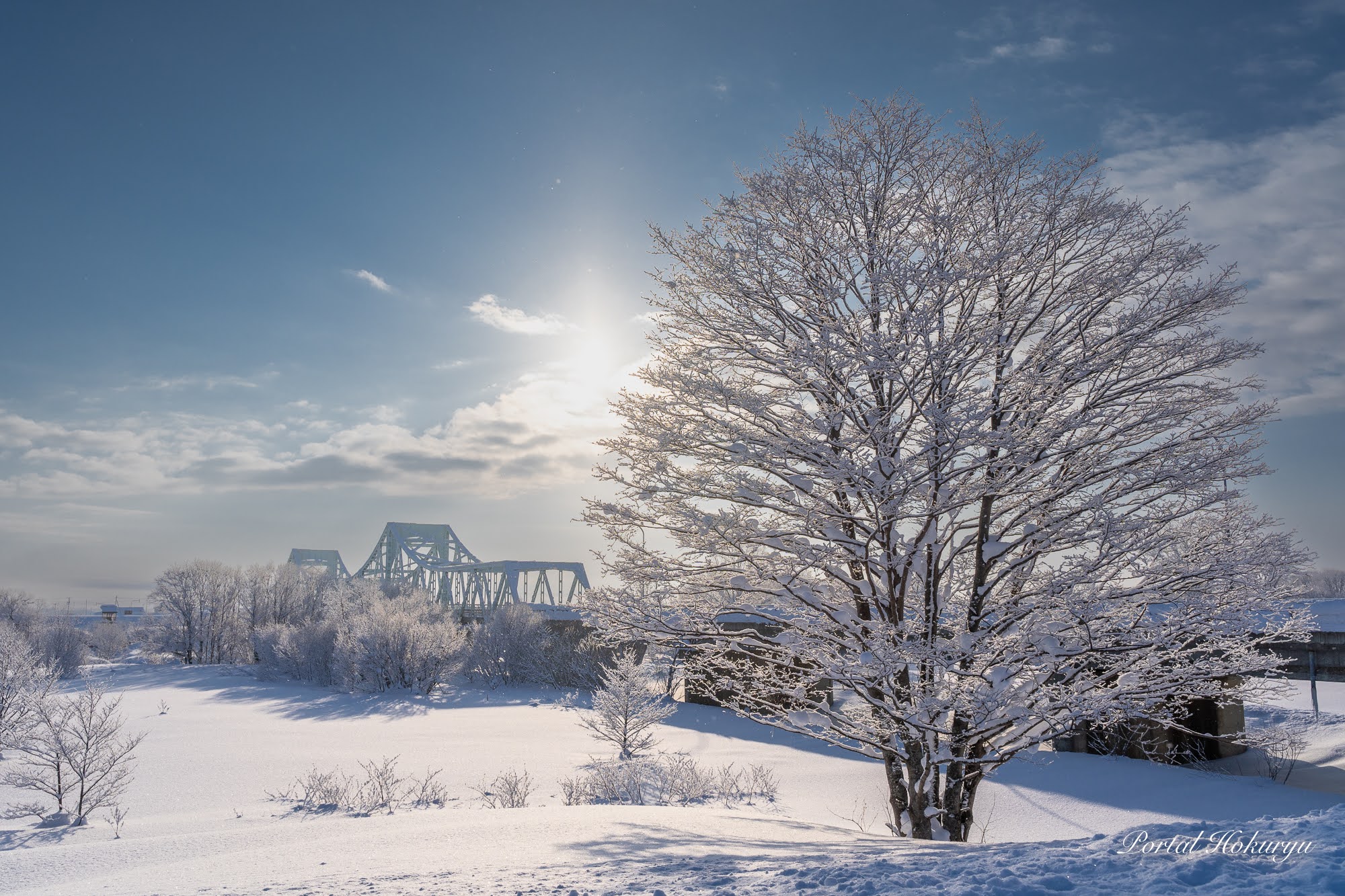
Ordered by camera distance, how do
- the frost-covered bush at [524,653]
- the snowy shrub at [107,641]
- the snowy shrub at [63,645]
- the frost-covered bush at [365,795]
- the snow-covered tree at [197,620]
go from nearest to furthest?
the frost-covered bush at [365,795] → the frost-covered bush at [524,653] → the snowy shrub at [63,645] → the snow-covered tree at [197,620] → the snowy shrub at [107,641]

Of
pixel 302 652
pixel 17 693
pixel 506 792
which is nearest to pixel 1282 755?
pixel 506 792

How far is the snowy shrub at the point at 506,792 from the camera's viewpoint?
12.8 m

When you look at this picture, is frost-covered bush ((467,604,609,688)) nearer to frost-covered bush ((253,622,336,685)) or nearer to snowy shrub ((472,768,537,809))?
frost-covered bush ((253,622,336,685))

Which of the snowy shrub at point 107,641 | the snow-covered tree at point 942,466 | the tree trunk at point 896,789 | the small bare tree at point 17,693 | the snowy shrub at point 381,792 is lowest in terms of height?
the snowy shrub at point 107,641

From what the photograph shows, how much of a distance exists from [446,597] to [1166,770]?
71.6 metres

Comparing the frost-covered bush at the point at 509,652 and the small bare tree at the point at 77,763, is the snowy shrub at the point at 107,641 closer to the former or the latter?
the frost-covered bush at the point at 509,652

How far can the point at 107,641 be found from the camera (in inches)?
2200

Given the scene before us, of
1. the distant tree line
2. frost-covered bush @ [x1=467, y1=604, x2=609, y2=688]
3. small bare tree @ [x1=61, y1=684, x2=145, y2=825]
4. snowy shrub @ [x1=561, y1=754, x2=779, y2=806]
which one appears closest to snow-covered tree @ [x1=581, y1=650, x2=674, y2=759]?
snowy shrub @ [x1=561, y1=754, x2=779, y2=806]

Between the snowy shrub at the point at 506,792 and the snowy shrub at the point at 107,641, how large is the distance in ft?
174

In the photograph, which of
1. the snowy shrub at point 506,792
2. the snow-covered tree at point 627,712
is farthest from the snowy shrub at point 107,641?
the snowy shrub at point 506,792

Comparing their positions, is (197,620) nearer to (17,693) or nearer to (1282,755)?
(17,693)

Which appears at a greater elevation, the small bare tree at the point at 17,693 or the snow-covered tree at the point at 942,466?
the snow-covered tree at the point at 942,466

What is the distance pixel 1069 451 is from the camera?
6.45 m

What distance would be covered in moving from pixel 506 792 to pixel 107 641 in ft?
188
